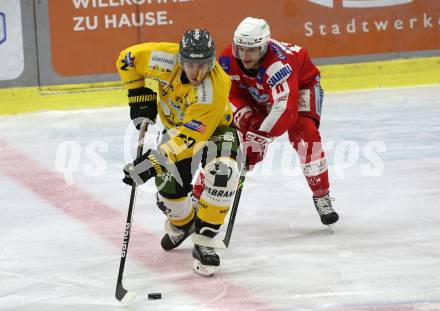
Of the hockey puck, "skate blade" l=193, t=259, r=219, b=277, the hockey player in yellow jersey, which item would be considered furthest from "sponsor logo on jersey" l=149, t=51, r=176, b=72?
the hockey puck

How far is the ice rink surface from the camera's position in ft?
13.4

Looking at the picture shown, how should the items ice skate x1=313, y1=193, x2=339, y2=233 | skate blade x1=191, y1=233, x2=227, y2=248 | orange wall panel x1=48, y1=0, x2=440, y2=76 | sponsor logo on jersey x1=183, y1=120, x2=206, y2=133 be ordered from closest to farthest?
sponsor logo on jersey x1=183, y1=120, x2=206, y2=133, skate blade x1=191, y1=233, x2=227, y2=248, ice skate x1=313, y1=193, x2=339, y2=233, orange wall panel x1=48, y1=0, x2=440, y2=76

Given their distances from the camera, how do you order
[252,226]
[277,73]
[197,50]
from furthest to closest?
[252,226] → [277,73] → [197,50]

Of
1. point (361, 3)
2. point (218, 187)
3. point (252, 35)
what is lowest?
point (361, 3)

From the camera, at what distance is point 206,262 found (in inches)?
171

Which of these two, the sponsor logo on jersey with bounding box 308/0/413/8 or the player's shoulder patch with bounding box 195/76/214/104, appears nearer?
the player's shoulder patch with bounding box 195/76/214/104

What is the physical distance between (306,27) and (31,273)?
16.4 ft

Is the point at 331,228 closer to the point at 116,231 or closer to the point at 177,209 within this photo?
the point at 177,209

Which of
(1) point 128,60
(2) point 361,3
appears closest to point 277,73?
(1) point 128,60

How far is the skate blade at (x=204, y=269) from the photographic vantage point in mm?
4352

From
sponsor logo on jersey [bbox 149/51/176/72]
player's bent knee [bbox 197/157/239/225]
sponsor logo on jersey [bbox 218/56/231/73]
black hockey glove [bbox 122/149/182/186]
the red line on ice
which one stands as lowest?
the red line on ice

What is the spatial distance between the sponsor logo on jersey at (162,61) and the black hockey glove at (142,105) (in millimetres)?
149

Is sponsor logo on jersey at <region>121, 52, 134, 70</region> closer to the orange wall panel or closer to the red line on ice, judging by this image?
the red line on ice

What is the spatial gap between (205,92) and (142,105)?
0.41 meters
